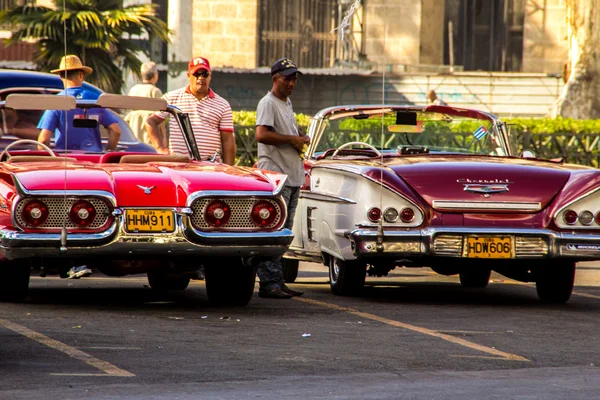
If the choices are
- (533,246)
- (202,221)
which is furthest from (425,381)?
(533,246)

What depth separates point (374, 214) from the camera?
938cm

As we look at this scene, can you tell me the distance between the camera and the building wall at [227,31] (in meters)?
39.5

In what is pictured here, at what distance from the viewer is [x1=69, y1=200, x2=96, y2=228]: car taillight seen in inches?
326

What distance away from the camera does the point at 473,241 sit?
923cm

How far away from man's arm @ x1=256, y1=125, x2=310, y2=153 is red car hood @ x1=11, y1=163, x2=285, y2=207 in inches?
47.7

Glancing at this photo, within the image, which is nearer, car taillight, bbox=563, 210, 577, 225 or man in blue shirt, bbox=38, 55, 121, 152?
car taillight, bbox=563, 210, 577, 225

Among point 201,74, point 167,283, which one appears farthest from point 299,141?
point 167,283

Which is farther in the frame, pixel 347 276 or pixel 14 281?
pixel 347 276

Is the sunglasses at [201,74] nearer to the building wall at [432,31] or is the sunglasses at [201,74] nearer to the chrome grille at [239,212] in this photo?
the chrome grille at [239,212]

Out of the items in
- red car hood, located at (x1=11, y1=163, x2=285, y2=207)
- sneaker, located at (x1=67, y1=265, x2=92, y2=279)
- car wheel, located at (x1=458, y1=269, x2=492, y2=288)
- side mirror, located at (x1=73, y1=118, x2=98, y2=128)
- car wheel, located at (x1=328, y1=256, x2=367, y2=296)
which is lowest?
car wheel, located at (x1=458, y1=269, x2=492, y2=288)

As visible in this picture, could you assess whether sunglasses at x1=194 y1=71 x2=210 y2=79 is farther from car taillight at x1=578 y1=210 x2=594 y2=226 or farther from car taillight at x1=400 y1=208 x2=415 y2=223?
car taillight at x1=578 y1=210 x2=594 y2=226

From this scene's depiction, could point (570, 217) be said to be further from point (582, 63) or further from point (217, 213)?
point (582, 63)

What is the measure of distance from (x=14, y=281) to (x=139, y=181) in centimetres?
115

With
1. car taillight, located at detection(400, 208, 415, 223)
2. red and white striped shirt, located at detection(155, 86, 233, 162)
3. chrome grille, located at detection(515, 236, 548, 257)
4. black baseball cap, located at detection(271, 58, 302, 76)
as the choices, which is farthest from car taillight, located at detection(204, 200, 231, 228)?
red and white striped shirt, located at detection(155, 86, 233, 162)
